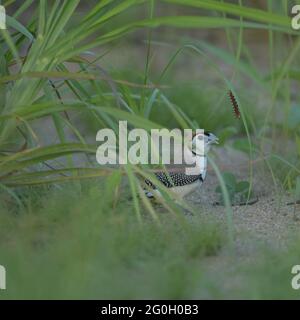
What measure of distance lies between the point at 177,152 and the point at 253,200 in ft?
2.38

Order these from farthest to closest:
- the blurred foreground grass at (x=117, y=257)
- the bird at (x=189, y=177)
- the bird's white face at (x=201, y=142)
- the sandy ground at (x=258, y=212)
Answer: the bird's white face at (x=201, y=142)
the bird at (x=189, y=177)
the sandy ground at (x=258, y=212)
the blurred foreground grass at (x=117, y=257)

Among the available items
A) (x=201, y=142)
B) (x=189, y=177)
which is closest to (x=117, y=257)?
(x=189, y=177)

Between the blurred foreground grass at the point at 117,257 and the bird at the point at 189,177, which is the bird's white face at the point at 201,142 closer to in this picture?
the bird at the point at 189,177

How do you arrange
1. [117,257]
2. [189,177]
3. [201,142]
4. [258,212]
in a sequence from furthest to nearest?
[201,142] → [189,177] → [258,212] → [117,257]

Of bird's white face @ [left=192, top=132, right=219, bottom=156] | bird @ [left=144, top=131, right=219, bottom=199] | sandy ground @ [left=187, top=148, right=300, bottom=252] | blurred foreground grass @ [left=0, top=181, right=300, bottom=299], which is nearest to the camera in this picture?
blurred foreground grass @ [left=0, top=181, right=300, bottom=299]

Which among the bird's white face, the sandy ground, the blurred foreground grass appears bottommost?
the blurred foreground grass

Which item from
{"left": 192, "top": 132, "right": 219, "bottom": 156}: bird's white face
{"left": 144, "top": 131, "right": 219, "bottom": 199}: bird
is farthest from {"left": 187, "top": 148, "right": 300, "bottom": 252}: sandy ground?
{"left": 192, "top": 132, "right": 219, "bottom": 156}: bird's white face

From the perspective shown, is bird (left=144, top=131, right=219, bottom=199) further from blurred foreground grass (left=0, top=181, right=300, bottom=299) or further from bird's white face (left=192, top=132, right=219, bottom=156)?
blurred foreground grass (left=0, top=181, right=300, bottom=299)

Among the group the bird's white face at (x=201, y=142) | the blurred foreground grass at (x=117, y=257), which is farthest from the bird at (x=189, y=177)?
the blurred foreground grass at (x=117, y=257)

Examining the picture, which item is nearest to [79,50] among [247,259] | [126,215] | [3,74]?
[3,74]

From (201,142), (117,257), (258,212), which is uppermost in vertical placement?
(201,142)

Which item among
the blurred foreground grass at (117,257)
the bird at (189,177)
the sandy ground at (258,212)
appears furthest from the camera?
the bird at (189,177)

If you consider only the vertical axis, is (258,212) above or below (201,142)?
below

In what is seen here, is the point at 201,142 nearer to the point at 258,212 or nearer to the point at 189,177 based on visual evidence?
the point at 189,177
